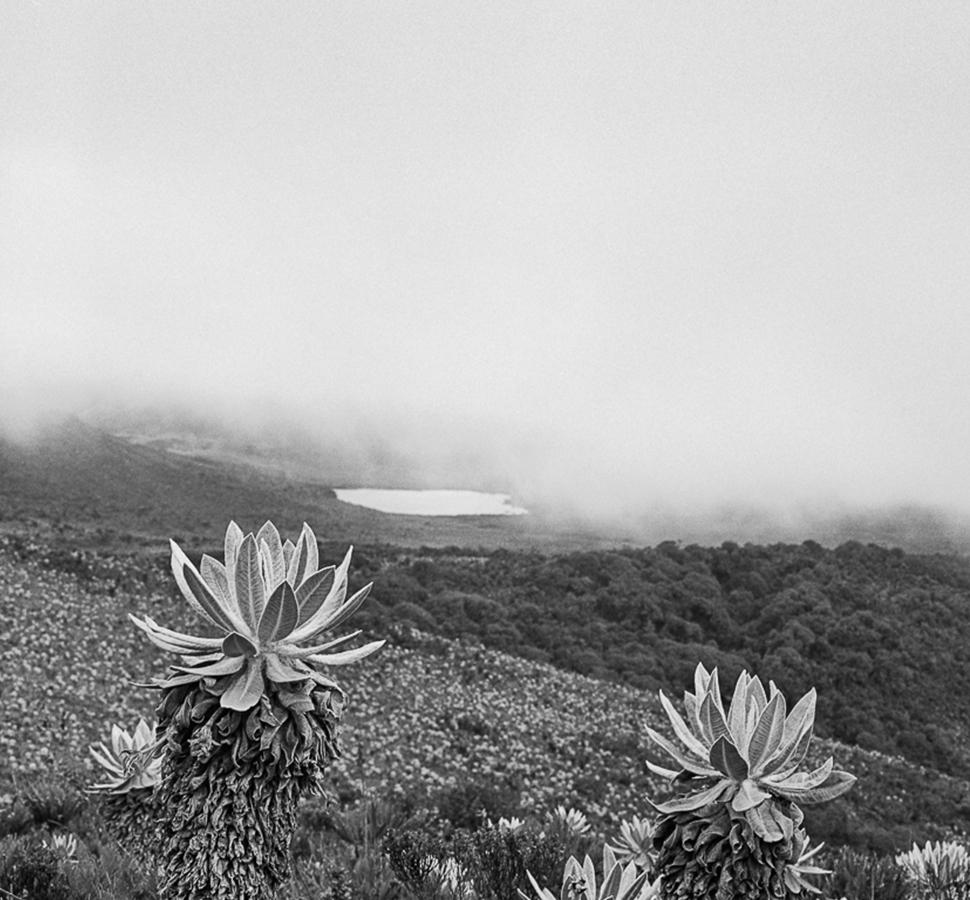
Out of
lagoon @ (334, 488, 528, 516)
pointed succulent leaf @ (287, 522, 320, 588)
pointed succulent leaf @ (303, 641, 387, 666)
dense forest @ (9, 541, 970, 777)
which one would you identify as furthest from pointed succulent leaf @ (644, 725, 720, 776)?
lagoon @ (334, 488, 528, 516)

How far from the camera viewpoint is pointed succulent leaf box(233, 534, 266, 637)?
172cm

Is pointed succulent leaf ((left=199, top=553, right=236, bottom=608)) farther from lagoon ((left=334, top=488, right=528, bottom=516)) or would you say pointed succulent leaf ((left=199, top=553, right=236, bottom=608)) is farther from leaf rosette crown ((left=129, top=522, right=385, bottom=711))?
lagoon ((left=334, top=488, right=528, bottom=516))

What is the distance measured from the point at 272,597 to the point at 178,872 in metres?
0.63

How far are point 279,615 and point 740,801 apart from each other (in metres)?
1.08

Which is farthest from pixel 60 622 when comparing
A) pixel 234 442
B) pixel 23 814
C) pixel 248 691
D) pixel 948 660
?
pixel 234 442

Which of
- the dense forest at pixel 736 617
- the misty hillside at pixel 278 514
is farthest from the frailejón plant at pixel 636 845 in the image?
the misty hillside at pixel 278 514

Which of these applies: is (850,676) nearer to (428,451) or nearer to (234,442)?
(428,451)

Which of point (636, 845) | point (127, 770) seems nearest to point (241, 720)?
point (127, 770)

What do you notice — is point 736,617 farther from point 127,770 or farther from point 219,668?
point 219,668

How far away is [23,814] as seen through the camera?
14.9 feet

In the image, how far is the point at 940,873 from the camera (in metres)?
3.18

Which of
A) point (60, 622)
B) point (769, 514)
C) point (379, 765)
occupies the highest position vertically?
point (769, 514)

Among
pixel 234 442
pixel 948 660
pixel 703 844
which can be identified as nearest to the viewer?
pixel 703 844

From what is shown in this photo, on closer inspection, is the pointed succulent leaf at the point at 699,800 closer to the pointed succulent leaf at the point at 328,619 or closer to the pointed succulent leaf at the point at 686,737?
the pointed succulent leaf at the point at 686,737
